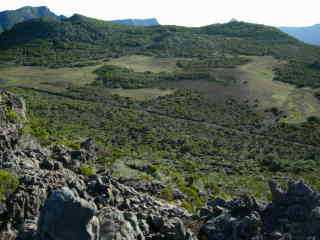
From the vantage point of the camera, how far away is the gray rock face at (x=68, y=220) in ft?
67.6

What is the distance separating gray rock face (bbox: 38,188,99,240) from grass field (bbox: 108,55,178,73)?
5266 inches

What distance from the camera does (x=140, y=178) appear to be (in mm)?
45000

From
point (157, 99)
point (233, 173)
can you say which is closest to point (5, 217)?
point (233, 173)

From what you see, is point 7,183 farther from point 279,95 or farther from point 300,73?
point 300,73

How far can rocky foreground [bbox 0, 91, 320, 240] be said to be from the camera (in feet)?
68.9

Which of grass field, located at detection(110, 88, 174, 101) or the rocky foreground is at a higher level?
the rocky foreground

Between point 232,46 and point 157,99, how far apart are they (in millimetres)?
90985

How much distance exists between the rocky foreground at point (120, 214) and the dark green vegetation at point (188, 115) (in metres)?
11.0

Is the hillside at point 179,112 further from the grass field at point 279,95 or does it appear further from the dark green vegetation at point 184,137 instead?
the grass field at point 279,95

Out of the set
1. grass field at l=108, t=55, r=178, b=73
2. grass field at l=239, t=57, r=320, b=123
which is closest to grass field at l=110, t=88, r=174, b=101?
grass field at l=239, t=57, r=320, b=123

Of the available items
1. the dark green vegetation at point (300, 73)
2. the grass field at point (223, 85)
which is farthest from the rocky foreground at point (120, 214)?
the dark green vegetation at point (300, 73)

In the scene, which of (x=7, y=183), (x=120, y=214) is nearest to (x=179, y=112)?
(x=7, y=183)

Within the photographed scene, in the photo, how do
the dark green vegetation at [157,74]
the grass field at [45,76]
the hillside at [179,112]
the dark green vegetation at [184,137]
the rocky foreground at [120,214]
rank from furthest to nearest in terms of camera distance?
the dark green vegetation at [157,74] < the grass field at [45,76] < the dark green vegetation at [184,137] < the hillside at [179,112] < the rocky foreground at [120,214]

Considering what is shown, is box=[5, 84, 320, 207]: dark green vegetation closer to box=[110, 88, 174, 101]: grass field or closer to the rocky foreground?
box=[110, 88, 174, 101]: grass field
